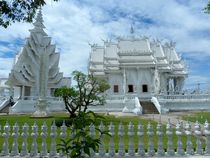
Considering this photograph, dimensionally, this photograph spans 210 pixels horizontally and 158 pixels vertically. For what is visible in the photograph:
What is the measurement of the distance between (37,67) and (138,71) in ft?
48.9

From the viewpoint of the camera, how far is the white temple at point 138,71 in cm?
3375

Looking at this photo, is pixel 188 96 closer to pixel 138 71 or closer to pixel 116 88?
pixel 138 71

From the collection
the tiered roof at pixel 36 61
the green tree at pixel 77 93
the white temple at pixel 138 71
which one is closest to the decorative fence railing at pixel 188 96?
the white temple at pixel 138 71

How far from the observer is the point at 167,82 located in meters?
47.1

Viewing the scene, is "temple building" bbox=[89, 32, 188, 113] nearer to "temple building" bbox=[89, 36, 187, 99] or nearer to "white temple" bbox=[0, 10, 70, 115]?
"temple building" bbox=[89, 36, 187, 99]

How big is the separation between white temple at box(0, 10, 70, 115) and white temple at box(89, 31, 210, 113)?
25.8ft

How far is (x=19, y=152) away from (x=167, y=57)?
41.3 metres

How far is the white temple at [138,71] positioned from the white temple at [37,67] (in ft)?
25.8

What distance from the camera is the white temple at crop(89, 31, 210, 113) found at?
33750 millimetres

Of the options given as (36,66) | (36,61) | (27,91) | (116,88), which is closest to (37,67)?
(36,66)

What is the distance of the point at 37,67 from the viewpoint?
3859cm

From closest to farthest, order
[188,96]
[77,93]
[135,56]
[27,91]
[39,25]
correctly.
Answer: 1. [77,93]
2. [188,96]
3. [27,91]
4. [39,25]
5. [135,56]

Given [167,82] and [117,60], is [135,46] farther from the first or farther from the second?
[167,82]

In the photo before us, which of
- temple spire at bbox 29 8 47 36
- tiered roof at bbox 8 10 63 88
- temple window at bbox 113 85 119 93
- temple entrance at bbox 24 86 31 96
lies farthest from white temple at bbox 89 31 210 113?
temple entrance at bbox 24 86 31 96
